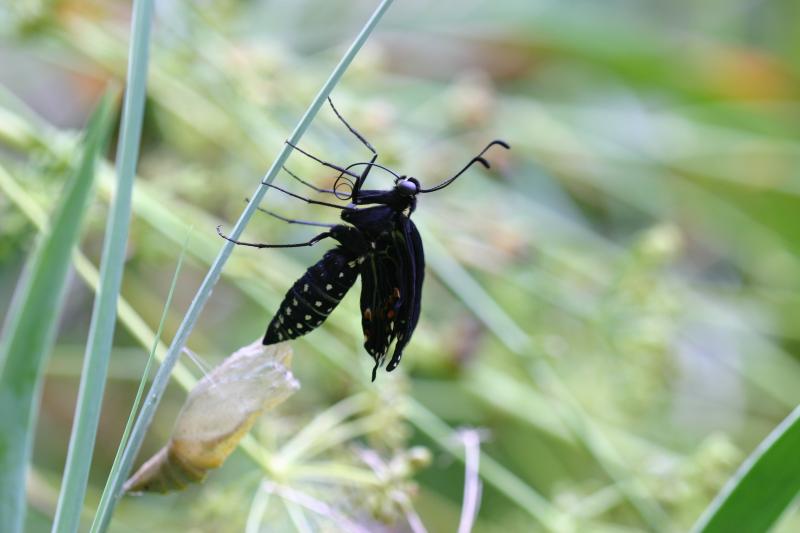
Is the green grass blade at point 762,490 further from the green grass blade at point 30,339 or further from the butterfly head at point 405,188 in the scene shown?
the green grass blade at point 30,339

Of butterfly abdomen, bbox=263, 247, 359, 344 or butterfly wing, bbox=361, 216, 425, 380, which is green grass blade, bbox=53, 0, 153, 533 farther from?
butterfly wing, bbox=361, 216, 425, 380

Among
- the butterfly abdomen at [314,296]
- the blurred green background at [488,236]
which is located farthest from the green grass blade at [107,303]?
the blurred green background at [488,236]

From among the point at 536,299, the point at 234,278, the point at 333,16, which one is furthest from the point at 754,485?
the point at 333,16

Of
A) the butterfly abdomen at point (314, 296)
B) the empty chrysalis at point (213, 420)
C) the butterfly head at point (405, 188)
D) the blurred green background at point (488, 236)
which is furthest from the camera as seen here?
the blurred green background at point (488, 236)

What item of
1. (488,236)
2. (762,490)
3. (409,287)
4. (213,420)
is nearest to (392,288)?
(409,287)

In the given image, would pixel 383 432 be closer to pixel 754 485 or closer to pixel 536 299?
pixel 754 485

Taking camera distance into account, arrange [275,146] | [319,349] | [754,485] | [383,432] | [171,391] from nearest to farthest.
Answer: [754,485]
[383,432]
[319,349]
[275,146]
[171,391]

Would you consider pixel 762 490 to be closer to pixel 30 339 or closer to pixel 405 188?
pixel 405 188
